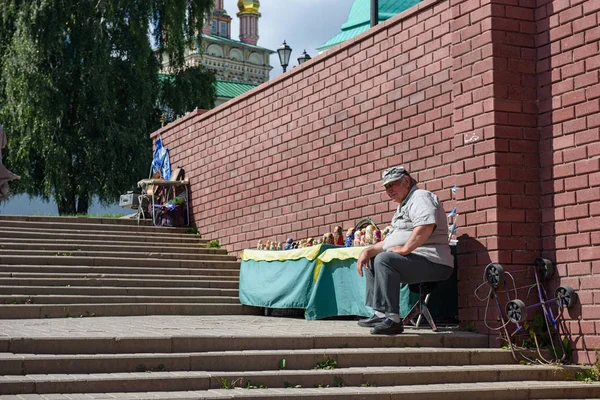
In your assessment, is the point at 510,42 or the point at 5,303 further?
the point at 5,303

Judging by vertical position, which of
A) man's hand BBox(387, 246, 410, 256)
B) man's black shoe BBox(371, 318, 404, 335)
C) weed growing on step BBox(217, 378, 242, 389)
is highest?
man's hand BBox(387, 246, 410, 256)

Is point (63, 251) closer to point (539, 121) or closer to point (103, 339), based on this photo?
point (103, 339)

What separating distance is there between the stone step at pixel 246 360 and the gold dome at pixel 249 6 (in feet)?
248

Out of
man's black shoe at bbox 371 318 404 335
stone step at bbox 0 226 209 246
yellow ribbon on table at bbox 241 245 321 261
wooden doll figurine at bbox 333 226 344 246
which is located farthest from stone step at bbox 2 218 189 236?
man's black shoe at bbox 371 318 404 335

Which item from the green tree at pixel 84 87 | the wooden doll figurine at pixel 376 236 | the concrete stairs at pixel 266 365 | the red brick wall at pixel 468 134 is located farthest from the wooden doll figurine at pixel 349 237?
the green tree at pixel 84 87

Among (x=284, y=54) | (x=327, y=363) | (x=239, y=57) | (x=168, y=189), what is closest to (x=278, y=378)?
(x=327, y=363)

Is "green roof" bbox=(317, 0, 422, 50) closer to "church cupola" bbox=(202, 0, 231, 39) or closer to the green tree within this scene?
the green tree

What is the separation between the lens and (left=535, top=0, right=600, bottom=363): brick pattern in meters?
7.21

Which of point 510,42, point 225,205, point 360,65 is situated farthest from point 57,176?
point 510,42

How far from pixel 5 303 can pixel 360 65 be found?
498cm

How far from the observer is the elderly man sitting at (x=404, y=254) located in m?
7.34

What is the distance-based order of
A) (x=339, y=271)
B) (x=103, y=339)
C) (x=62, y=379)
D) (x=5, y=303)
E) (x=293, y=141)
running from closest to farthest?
(x=62, y=379) < (x=103, y=339) < (x=339, y=271) < (x=5, y=303) < (x=293, y=141)

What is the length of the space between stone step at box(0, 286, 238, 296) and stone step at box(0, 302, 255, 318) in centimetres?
53

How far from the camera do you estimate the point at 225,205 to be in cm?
1433
